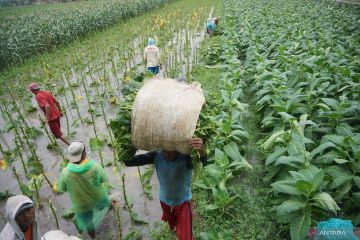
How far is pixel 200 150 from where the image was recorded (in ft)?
7.86

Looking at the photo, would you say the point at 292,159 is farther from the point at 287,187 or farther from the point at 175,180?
the point at 175,180

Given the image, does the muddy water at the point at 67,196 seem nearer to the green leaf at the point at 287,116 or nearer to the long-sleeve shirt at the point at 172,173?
the long-sleeve shirt at the point at 172,173

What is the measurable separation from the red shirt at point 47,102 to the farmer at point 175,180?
3.27 meters

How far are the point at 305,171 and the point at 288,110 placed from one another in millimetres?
1721

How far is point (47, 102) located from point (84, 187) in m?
2.64

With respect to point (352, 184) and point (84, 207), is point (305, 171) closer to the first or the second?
point (352, 184)

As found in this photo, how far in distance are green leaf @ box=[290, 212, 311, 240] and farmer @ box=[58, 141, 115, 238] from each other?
7.25ft

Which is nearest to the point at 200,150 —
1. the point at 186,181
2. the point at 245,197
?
the point at 186,181

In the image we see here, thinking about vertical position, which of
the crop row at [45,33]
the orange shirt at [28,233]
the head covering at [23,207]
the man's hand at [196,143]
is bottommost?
the crop row at [45,33]

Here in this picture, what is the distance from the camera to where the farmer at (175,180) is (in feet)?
9.55

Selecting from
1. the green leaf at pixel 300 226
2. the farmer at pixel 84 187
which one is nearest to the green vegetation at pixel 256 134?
the green leaf at pixel 300 226

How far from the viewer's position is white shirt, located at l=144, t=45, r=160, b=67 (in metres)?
7.95

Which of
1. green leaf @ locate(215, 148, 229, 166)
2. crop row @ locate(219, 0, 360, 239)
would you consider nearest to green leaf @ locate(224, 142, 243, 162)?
green leaf @ locate(215, 148, 229, 166)

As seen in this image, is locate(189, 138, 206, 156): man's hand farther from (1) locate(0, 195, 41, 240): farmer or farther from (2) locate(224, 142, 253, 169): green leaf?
(2) locate(224, 142, 253, 169): green leaf
